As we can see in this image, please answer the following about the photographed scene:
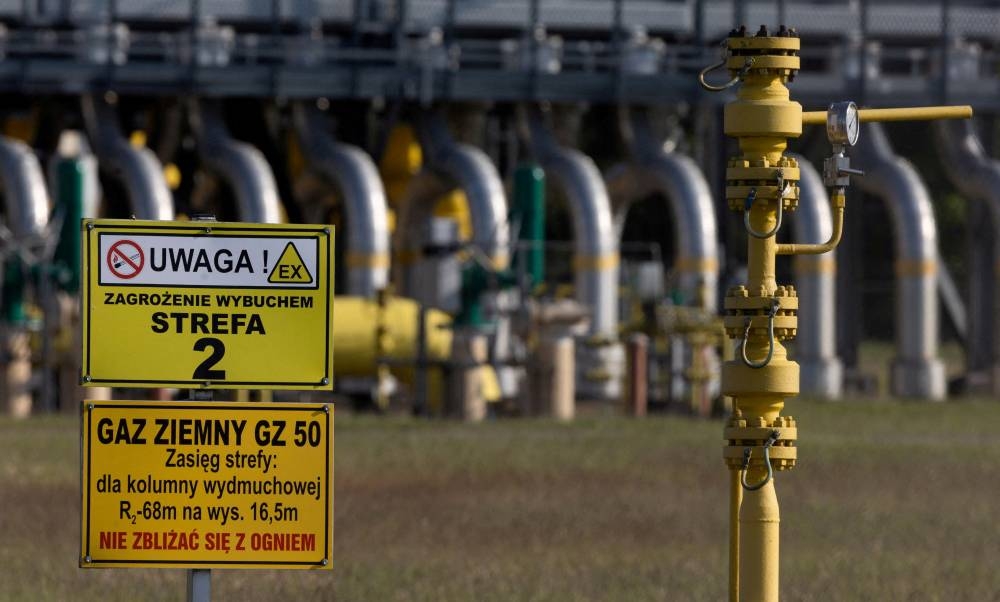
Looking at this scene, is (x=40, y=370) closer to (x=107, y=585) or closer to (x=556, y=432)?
(x=556, y=432)

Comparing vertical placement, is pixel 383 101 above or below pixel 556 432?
above

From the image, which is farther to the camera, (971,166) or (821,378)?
(971,166)

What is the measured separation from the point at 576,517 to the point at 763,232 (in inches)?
395

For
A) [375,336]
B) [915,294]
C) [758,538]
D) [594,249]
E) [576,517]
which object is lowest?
[576,517]

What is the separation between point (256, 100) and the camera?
1781 inches

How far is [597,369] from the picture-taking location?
129ft

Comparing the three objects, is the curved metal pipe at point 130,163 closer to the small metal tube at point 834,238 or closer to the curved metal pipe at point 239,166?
the curved metal pipe at point 239,166

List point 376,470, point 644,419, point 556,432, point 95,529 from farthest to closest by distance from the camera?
point 644,419, point 556,432, point 376,470, point 95,529

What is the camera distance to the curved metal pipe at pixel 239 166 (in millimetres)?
40438

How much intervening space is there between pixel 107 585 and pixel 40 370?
71.9 ft

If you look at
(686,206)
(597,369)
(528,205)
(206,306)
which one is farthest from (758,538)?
(686,206)

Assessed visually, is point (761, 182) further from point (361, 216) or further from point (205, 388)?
point (361, 216)

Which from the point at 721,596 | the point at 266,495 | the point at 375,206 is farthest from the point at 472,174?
the point at 266,495

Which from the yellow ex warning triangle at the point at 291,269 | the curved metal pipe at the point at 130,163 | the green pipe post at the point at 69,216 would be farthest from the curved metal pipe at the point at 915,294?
the yellow ex warning triangle at the point at 291,269
